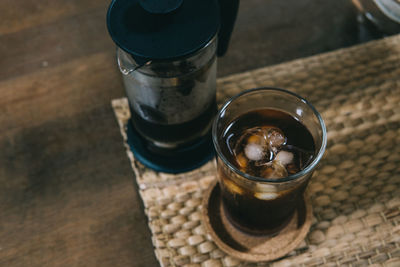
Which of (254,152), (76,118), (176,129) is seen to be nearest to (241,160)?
(254,152)

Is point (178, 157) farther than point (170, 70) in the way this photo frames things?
Yes

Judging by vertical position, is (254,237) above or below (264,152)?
below

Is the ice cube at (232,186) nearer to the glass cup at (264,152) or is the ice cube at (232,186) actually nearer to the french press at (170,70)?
the glass cup at (264,152)

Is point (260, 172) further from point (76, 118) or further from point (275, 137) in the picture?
point (76, 118)

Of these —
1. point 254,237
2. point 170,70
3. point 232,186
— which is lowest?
point 254,237

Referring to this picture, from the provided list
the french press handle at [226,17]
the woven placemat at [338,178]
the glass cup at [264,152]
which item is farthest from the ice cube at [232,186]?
the french press handle at [226,17]

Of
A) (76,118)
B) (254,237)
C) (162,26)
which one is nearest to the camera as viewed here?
(162,26)

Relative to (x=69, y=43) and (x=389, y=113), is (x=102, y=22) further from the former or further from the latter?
(x=389, y=113)

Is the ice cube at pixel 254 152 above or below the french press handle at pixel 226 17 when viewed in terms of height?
below
